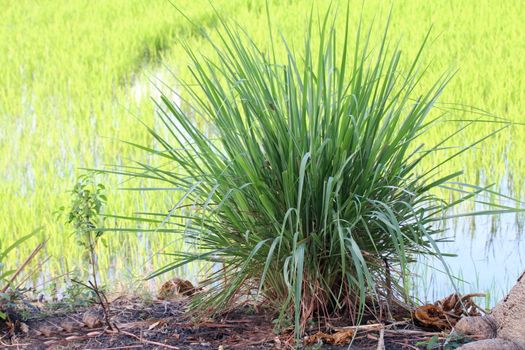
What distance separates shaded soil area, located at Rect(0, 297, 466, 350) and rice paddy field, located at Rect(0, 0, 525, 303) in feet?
1.23

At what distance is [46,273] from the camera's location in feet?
13.1

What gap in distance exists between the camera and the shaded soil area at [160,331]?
8.34 feet

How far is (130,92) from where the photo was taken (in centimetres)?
671

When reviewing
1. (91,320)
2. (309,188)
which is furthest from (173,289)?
(309,188)

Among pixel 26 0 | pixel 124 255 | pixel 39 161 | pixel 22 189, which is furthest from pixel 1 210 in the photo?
pixel 26 0

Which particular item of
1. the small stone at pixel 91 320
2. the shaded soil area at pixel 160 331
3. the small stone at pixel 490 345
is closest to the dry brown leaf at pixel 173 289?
the shaded soil area at pixel 160 331

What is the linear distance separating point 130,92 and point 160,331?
4.24 metres

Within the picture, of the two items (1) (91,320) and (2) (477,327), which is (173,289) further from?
(2) (477,327)

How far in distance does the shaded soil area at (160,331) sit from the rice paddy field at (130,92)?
0.37 m

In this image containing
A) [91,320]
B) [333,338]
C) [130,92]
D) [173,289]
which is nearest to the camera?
[333,338]

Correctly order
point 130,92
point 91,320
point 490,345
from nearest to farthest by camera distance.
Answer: point 490,345 → point 91,320 → point 130,92

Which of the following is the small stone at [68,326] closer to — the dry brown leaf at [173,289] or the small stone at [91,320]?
the small stone at [91,320]

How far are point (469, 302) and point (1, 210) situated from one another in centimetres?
296

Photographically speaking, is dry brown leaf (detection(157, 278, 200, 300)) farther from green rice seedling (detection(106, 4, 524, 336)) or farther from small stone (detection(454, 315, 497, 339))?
small stone (detection(454, 315, 497, 339))
